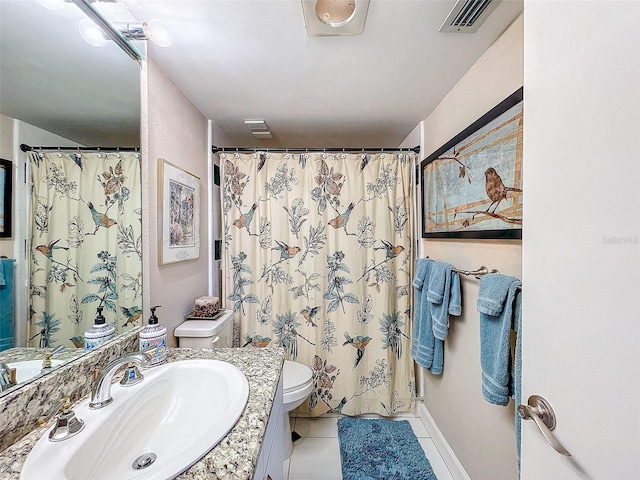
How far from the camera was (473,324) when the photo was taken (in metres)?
1.31

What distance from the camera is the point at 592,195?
46 centimetres

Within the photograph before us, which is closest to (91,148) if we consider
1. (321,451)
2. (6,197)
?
(6,197)

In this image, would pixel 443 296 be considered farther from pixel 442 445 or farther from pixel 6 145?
pixel 6 145

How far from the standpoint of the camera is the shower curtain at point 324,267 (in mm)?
1898

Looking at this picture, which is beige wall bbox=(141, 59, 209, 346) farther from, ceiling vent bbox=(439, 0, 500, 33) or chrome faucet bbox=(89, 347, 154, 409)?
ceiling vent bbox=(439, 0, 500, 33)

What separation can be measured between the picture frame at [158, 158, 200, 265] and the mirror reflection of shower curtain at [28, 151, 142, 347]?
0.63 feet

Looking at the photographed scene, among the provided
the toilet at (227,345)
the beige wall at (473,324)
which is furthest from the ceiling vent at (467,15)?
the toilet at (227,345)

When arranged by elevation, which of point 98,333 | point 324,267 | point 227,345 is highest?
point 324,267

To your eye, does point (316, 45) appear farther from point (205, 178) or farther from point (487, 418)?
point (487, 418)

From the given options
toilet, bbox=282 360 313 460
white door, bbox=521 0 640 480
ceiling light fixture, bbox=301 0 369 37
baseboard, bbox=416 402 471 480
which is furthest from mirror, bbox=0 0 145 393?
A: baseboard, bbox=416 402 471 480

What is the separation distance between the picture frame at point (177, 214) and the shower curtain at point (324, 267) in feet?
0.88

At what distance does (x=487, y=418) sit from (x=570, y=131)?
127 cm

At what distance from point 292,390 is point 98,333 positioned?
1.01 m

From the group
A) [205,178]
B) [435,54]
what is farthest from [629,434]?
[205,178]
